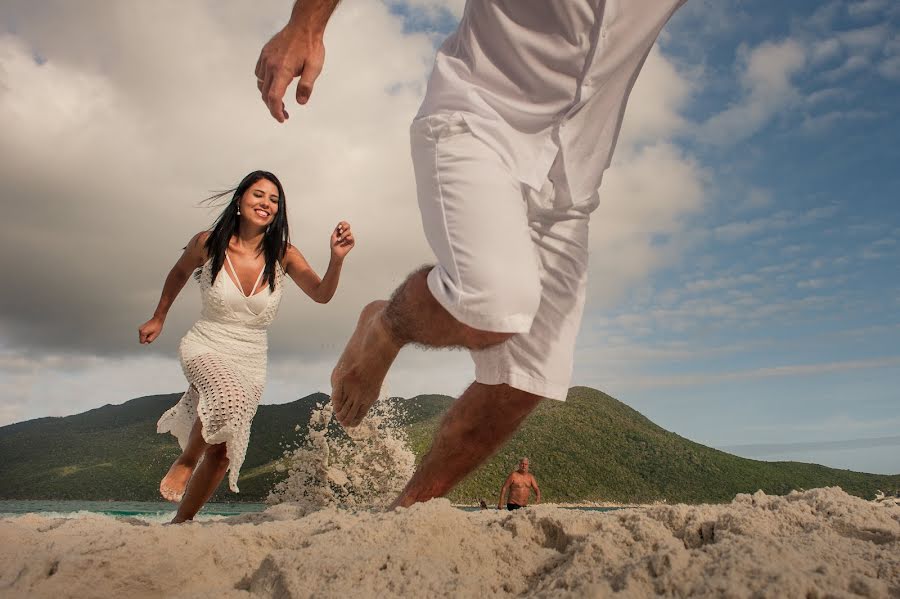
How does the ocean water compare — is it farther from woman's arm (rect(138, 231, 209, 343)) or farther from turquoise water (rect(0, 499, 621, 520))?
woman's arm (rect(138, 231, 209, 343))

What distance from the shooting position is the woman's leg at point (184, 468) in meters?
3.81

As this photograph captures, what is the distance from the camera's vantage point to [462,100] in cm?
197

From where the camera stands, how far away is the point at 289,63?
2035 millimetres

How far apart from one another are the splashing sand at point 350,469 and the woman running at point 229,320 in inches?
277

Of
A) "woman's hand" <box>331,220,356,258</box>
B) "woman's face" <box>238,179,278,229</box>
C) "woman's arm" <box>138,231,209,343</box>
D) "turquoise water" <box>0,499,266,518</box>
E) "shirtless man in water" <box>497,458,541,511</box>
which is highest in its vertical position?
"woman's face" <box>238,179,278,229</box>

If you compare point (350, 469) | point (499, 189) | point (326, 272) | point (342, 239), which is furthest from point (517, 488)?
point (499, 189)

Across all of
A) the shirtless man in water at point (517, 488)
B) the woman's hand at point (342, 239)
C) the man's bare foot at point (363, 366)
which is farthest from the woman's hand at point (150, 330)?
the shirtless man in water at point (517, 488)

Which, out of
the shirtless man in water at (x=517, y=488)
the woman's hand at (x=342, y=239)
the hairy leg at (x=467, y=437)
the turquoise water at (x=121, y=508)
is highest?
the woman's hand at (x=342, y=239)

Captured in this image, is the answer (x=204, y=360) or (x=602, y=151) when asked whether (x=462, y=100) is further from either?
(x=204, y=360)

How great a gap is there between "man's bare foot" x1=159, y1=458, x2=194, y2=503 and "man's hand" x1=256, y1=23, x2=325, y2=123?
8.59ft

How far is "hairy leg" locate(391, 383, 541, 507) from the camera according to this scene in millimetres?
2480

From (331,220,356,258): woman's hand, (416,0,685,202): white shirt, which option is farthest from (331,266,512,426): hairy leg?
(331,220,356,258): woman's hand

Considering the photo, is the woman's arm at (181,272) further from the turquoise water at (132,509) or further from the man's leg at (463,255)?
the man's leg at (463,255)

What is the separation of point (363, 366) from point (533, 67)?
1.12 m
